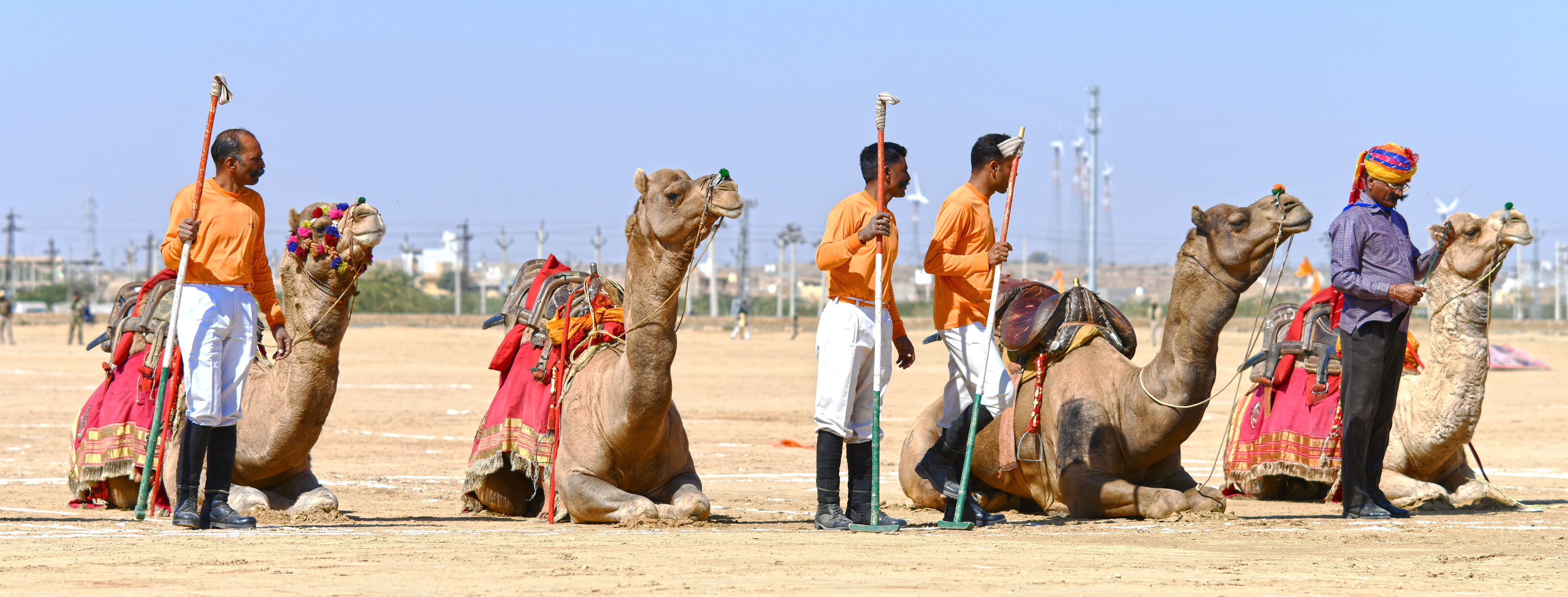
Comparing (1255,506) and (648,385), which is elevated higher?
(648,385)

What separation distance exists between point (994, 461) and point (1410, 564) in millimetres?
3139

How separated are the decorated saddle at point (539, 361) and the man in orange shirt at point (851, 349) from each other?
5.28ft

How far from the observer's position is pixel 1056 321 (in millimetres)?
9203

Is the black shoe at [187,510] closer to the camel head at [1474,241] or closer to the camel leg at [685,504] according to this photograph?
the camel leg at [685,504]

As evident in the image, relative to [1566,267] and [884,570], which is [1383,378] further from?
[1566,267]

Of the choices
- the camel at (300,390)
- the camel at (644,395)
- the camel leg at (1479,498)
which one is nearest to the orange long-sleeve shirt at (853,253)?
the camel at (644,395)

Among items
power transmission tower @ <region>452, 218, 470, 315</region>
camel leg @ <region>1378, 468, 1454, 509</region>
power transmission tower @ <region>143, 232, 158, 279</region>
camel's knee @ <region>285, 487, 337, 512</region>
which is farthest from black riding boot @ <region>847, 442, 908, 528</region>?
power transmission tower @ <region>143, 232, 158, 279</region>

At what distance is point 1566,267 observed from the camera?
87938 mm

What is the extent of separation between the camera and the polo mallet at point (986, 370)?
7793 mm

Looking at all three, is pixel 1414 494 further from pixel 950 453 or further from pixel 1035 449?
pixel 950 453

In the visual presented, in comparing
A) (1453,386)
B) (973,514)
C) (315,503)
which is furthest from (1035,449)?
(315,503)

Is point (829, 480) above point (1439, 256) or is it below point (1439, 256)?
below

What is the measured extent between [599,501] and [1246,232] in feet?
11.6

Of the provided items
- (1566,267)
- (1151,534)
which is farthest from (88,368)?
(1566,267)
